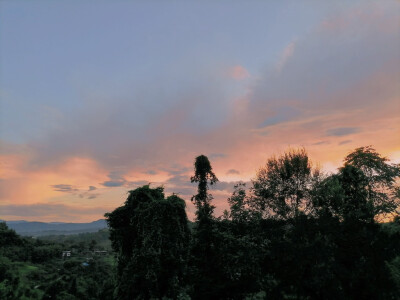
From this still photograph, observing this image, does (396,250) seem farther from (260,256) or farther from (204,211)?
(204,211)

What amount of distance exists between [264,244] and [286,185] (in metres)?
20.7

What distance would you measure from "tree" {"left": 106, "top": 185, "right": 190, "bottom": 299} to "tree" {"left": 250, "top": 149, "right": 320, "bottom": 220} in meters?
17.8

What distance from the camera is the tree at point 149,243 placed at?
645 inches

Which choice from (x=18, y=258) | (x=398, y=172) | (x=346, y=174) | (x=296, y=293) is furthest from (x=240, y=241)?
(x=18, y=258)

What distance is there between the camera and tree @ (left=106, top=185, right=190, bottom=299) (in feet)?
53.8

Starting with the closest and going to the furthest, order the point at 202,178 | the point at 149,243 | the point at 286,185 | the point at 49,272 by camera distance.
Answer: the point at 149,243, the point at 202,178, the point at 286,185, the point at 49,272

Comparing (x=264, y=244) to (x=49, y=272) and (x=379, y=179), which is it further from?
(x=49, y=272)

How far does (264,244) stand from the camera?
55.4 feet

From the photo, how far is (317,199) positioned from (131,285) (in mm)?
23858

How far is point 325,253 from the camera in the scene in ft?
32.8

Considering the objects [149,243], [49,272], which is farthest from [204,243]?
[49,272]

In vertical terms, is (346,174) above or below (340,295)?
above

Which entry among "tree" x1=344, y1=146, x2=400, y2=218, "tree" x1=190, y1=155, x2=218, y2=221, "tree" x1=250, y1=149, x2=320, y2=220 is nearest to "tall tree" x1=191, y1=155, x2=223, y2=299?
"tree" x1=190, y1=155, x2=218, y2=221

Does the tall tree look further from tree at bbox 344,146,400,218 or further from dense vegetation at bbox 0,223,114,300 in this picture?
tree at bbox 344,146,400,218
